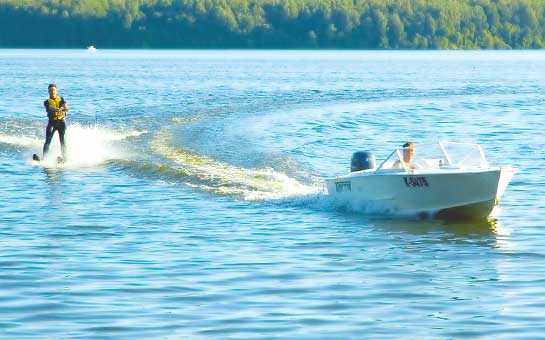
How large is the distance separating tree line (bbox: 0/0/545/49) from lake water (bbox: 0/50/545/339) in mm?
112029

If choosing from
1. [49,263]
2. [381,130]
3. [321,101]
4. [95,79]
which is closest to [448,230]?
[49,263]

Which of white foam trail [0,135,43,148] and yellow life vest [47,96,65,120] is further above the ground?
yellow life vest [47,96,65,120]

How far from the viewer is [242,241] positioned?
660 inches

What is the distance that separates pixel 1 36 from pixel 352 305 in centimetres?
15049

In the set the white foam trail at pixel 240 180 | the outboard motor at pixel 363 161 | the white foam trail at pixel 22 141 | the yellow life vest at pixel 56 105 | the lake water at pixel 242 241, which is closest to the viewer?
the lake water at pixel 242 241

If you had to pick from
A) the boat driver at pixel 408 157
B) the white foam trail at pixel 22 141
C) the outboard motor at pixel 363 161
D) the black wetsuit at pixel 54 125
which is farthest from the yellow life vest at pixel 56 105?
the boat driver at pixel 408 157

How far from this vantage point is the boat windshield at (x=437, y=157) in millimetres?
19328

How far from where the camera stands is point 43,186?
23.6m

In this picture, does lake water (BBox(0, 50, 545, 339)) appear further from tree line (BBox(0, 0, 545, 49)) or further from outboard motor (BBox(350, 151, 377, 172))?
tree line (BBox(0, 0, 545, 49))

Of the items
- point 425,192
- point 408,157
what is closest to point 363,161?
point 408,157

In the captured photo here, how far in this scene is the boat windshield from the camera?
63.4ft

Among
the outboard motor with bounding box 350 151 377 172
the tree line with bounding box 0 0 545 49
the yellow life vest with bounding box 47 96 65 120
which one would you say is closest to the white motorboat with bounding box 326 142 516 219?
the outboard motor with bounding box 350 151 377 172

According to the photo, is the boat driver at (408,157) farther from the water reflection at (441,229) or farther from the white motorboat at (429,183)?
the water reflection at (441,229)

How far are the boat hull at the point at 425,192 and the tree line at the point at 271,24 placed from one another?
130166mm
